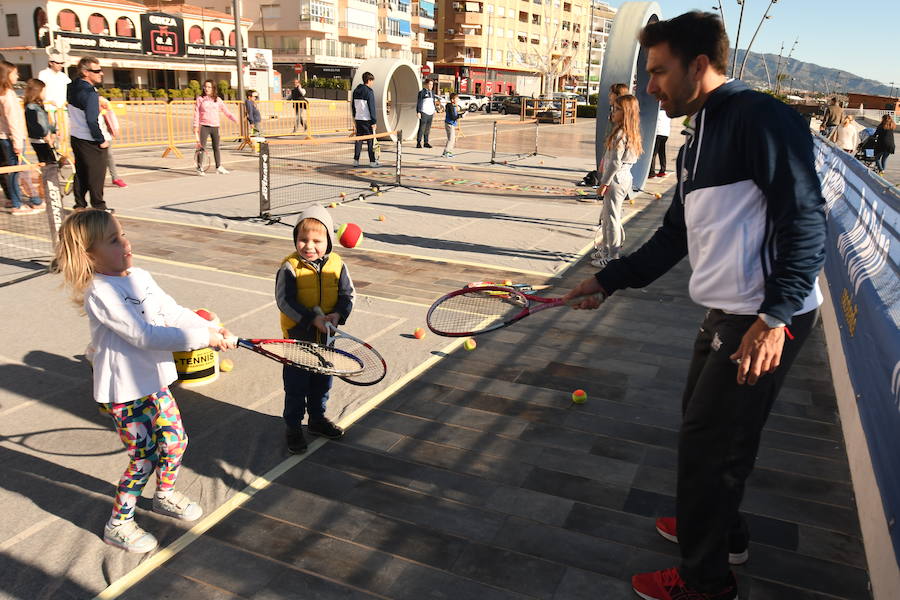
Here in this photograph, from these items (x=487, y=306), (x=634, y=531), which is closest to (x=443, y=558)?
(x=634, y=531)

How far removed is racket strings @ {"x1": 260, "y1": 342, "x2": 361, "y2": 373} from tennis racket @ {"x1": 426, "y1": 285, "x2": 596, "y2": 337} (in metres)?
0.58

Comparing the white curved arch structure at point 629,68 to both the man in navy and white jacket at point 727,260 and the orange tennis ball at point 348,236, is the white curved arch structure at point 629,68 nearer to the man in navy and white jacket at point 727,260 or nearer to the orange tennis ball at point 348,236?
the orange tennis ball at point 348,236

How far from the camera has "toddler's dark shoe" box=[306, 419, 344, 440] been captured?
471cm

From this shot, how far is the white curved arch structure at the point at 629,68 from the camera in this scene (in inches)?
577

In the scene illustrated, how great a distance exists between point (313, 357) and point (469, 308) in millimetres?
1600

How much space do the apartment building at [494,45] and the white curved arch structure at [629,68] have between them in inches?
3080

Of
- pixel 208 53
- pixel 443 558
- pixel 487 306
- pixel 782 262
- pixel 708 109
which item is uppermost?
pixel 208 53

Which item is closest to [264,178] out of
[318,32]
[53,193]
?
[53,193]

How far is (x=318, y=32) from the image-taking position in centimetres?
7912

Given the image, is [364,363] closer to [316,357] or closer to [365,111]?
[316,357]

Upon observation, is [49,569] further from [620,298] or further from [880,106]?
[880,106]

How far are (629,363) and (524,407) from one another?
140 centimetres

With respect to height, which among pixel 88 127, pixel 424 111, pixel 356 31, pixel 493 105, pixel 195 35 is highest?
pixel 356 31

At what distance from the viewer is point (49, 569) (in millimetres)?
3359
